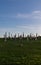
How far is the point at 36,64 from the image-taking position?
31.4m

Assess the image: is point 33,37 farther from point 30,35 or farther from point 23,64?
point 23,64

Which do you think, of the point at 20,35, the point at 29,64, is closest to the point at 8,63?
the point at 29,64

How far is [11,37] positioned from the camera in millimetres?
119000

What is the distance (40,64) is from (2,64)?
6532mm

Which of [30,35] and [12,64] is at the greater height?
[30,35]

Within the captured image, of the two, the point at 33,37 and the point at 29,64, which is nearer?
the point at 29,64

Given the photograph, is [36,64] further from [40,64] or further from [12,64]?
[12,64]

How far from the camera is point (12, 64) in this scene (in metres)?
30.4

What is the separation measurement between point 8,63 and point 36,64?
471cm

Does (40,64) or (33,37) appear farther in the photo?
(33,37)

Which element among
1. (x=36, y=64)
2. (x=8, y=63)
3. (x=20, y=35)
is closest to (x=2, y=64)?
(x=8, y=63)

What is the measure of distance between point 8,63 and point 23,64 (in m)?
2.59

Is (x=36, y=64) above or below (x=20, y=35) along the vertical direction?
below

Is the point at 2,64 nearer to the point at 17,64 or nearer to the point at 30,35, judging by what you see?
the point at 17,64
